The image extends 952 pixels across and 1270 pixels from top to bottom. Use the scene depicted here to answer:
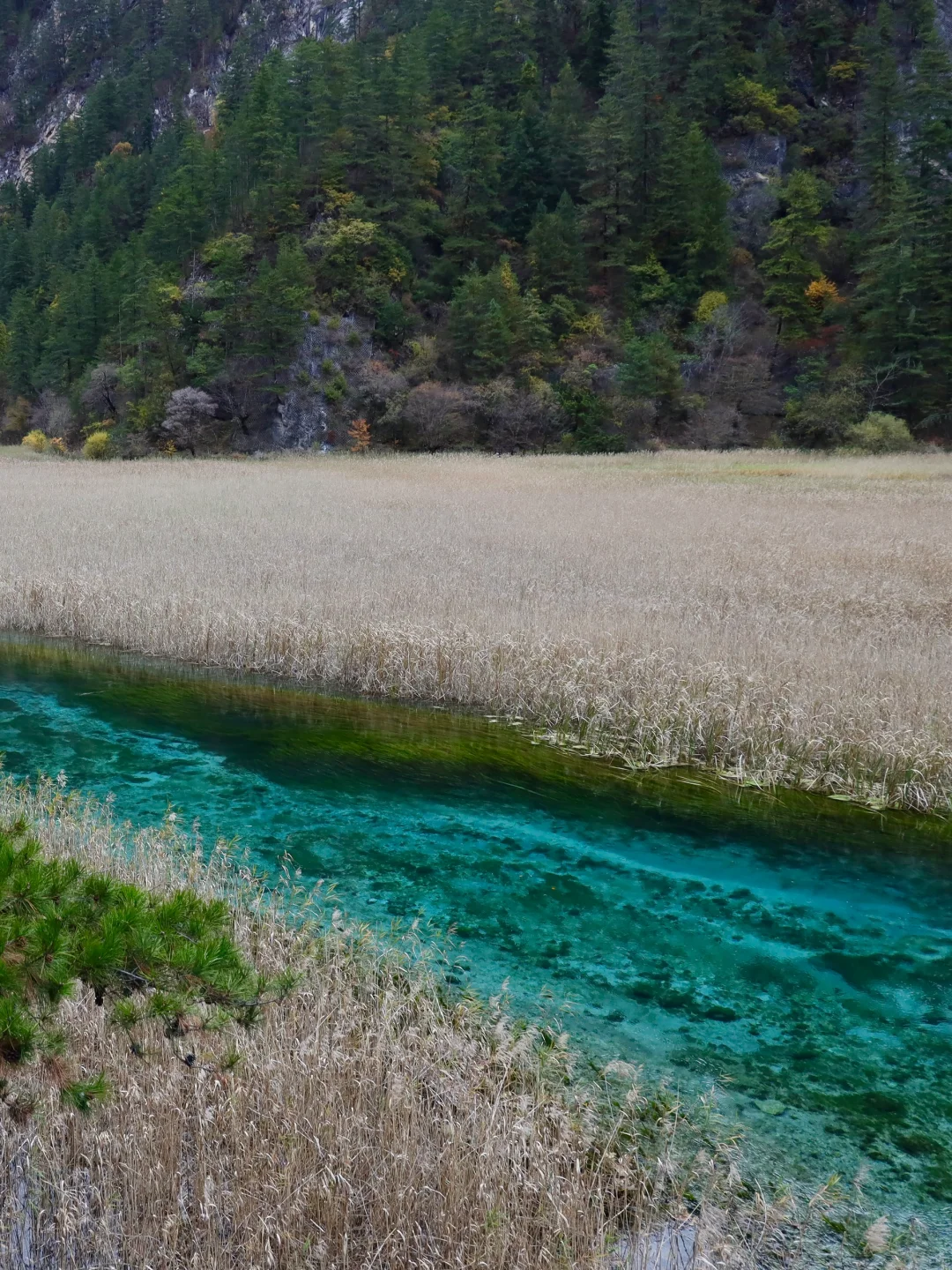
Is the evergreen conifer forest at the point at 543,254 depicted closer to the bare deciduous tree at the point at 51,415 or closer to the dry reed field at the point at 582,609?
the bare deciduous tree at the point at 51,415

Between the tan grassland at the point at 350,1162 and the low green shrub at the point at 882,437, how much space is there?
40607 mm

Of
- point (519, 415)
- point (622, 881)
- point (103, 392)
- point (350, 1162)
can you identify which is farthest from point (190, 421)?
point (350, 1162)

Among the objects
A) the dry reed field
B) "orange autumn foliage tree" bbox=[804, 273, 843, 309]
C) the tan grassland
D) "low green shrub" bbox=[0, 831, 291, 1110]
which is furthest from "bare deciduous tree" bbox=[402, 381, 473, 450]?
"low green shrub" bbox=[0, 831, 291, 1110]

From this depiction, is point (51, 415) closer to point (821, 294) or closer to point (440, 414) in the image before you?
point (440, 414)

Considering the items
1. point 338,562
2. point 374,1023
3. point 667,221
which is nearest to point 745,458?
point 667,221

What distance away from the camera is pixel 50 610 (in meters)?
13.1

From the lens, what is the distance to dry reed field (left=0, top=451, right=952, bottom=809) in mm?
8734

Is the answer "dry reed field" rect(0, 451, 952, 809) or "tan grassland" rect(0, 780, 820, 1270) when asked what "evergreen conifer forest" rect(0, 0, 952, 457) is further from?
"tan grassland" rect(0, 780, 820, 1270)

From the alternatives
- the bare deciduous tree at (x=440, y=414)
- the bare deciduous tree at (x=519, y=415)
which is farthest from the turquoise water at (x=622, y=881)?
the bare deciduous tree at (x=519, y=415)

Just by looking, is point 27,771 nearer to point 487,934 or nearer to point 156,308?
point 487,934

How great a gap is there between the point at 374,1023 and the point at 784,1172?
1.80m

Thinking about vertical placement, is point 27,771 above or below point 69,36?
below

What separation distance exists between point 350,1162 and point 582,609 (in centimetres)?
906

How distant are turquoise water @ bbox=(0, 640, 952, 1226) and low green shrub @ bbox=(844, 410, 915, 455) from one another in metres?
36.1
